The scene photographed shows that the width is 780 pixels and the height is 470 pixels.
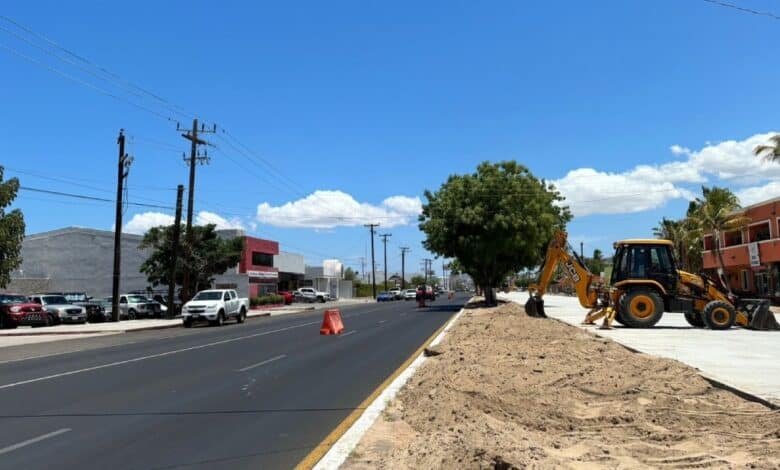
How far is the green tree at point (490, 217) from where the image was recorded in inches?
1764

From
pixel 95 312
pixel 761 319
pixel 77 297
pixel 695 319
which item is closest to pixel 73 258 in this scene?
pixel 77 297

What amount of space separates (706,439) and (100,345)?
20.6 m

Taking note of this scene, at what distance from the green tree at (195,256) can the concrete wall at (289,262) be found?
29.0 meters

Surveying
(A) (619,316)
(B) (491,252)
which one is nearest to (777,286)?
(B) (491,252)

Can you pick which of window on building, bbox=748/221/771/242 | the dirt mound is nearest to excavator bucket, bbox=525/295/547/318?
the dirt mound

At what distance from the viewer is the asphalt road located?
7184 mm

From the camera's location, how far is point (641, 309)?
22.9 m

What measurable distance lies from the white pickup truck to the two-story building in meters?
30.2

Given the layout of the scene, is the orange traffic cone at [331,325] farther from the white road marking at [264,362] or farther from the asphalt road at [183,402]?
the white road marking at [264,362]

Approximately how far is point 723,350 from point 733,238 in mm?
41627

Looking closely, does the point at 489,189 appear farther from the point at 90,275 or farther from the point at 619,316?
the point at 90,275

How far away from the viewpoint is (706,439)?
6.81m

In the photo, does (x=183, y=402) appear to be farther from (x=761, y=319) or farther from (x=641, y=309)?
(x=761, y=319)

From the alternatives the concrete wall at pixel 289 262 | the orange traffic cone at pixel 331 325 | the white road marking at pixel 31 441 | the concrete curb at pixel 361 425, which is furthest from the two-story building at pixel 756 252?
the concrete wall at pixel 289 262
